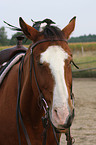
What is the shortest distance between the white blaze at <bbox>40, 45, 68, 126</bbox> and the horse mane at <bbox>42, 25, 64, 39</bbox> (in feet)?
0.44

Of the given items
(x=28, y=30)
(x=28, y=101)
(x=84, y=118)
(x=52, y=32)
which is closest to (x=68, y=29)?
(x=52, y=32)

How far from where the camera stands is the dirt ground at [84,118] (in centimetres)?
442

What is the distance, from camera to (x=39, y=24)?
2.21 meters

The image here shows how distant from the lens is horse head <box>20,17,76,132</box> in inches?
66.5

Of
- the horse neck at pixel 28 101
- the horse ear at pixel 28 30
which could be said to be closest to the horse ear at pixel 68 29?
the horse ear at pixel 28 30

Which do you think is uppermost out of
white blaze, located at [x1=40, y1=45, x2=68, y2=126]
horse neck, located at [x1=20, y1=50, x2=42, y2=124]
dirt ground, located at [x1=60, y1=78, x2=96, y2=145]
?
white blaze, located at [x1=40, y1=45, x2=68, y2=126]

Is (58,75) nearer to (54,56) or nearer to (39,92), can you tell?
(54,56)

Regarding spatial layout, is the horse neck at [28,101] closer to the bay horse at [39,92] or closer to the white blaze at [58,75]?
the bay horse at [39,92]

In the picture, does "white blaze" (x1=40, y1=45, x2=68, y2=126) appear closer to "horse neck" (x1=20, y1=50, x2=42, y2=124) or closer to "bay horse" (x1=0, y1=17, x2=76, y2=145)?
"bay horse" (x1=0, y1=17, x2=76, y2=145)

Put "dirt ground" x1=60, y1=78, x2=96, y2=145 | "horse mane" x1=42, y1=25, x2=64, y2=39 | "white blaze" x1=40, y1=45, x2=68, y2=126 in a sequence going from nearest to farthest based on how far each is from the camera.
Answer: "white blaze" x1=40, y1=45, x2=68, y2=126, "horse mane" x1=42, y1=25, x2=64, y2=39, "dirt ground" x1=60, y1=78, x2=96, y2=145

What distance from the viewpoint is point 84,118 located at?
5766mm

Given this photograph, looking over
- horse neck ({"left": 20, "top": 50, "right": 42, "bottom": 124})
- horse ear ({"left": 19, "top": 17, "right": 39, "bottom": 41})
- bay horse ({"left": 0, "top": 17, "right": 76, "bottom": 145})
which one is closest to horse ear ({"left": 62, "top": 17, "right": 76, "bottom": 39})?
bay horse ({"left": 0, "top": 17, "right": 76, "bottom": 145})

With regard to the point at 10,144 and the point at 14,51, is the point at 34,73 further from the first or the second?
the point at 14,51

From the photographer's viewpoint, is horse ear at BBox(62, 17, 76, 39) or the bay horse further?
horse ear at BBox(62, 17, 76, 39)
